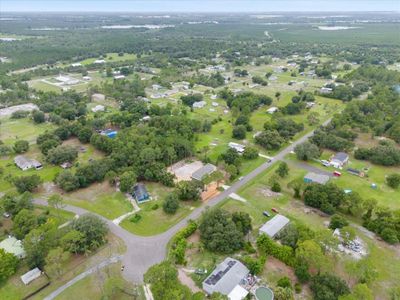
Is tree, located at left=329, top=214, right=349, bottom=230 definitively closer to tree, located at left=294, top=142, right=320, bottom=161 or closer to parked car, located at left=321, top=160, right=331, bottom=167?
parked car, located at left=321, top=160, right=331, bottom=167

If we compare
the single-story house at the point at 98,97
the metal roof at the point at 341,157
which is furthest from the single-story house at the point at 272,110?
the single-story house at the point at 98,97

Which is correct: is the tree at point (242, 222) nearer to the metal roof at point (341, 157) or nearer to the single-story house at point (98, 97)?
the metal roof at point (341, 157)

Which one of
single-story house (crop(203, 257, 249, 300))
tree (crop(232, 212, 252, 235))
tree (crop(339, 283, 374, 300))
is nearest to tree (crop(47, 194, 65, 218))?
single-story house (crop(203, 257, 249, 300))

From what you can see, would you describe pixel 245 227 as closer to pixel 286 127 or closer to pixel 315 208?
pixel 315 208

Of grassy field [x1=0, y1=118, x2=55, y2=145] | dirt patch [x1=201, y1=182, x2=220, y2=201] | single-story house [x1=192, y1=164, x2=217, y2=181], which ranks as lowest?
grassy field [x1=0, y1=118, x2=55, y2=145]

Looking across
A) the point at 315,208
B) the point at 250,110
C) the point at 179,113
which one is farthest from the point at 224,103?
the point at 315,208

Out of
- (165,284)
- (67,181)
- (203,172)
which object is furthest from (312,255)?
(67,181)
